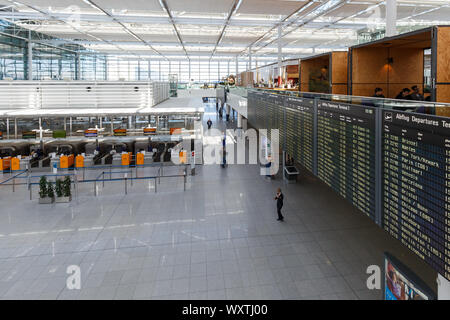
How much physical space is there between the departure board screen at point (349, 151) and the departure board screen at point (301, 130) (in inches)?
24.6

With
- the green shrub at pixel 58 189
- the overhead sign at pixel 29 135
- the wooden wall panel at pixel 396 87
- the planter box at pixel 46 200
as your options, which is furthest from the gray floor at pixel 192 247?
the overhead sign at pixel 29 135

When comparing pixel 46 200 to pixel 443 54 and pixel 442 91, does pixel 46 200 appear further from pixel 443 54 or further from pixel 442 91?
pixel 443 54

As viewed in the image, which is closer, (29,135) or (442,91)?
(442,91)

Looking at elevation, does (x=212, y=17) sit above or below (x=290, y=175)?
above

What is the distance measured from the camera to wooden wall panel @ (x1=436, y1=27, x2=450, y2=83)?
186 inches

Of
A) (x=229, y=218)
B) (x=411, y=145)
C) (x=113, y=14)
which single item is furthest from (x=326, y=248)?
(x=113, y=14)

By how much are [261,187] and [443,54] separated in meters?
10.8

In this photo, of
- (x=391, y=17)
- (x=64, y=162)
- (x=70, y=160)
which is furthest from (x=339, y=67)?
(x=70, y=160)

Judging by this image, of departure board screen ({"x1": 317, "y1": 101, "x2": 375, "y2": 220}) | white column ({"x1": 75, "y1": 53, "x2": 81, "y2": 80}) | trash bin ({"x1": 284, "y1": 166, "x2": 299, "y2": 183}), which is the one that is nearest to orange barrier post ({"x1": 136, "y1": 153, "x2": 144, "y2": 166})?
trash bin ({"x1": 284, "y1": 166, "x2": 299, "y2": 183})

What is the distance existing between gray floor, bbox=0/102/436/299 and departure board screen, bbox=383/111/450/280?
116 inches

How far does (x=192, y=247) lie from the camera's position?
29.8 feet

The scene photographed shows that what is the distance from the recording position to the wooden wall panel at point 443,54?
4734 millimetres

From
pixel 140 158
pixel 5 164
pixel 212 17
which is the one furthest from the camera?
pixel 212 17
